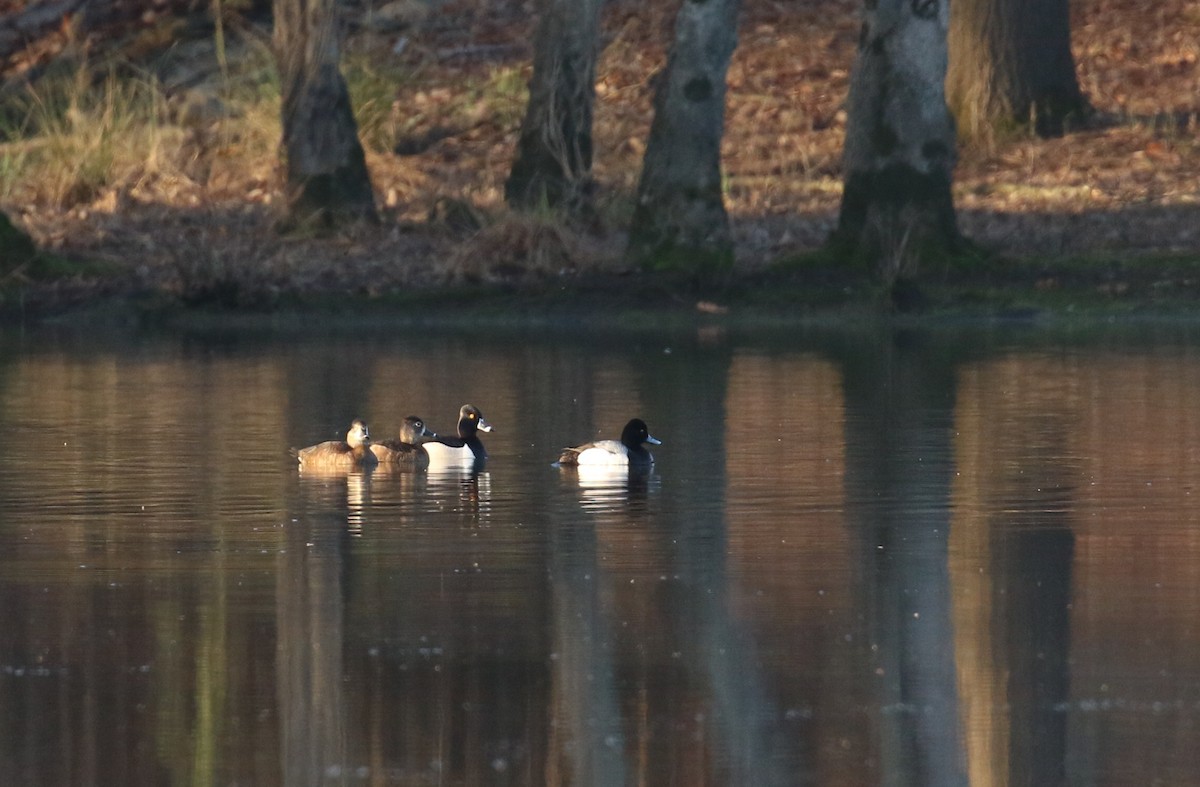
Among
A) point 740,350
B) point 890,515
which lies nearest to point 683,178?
point 740,350

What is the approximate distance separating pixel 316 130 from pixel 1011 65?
894 centimetres

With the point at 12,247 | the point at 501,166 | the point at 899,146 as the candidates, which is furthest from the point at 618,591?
the point at 501,166

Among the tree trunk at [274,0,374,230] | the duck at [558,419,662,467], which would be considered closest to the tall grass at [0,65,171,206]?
the tree trunk at [274,0,374,230]

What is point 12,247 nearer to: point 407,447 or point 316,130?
point 316,130

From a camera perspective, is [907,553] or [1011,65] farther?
[1011,65]

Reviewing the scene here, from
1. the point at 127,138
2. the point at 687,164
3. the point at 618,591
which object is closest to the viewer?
the point at 618,591

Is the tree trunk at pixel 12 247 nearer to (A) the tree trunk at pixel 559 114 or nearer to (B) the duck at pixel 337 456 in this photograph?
(A) the tree trunk at pixel 559 114

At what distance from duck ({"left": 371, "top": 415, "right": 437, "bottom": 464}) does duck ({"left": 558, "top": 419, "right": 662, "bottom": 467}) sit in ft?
2.97

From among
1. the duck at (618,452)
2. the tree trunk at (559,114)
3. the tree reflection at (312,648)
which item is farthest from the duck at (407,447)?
the tree trunk at (559,114)

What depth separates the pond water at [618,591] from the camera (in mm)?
7809

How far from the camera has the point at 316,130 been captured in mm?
28422

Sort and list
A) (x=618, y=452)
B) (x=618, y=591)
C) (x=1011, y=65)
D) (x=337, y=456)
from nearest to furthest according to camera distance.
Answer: (x=618, y=591) < (x=618, y=452) < (x=337, y=456) < (x=1011, y=65)

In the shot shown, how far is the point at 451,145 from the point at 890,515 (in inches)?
861

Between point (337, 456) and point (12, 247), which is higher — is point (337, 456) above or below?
below
